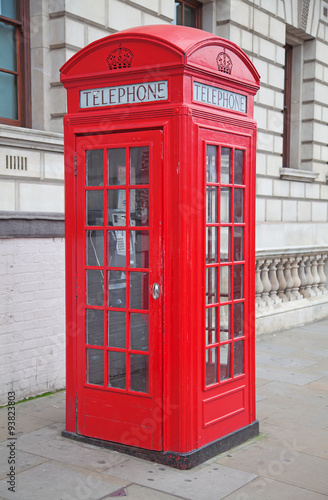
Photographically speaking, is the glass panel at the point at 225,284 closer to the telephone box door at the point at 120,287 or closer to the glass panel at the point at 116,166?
the telephone box door at the point at 120,287

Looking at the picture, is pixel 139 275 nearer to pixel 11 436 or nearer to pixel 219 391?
pixel 219 391

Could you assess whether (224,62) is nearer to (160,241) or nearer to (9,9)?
(160,241)

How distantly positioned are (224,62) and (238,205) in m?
1.00

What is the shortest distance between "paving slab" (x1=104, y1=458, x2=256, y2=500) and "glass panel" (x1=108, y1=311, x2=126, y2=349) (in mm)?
795

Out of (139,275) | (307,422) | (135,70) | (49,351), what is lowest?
(307,422)

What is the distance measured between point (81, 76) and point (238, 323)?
210 centimetres

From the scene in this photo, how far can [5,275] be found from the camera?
545cm

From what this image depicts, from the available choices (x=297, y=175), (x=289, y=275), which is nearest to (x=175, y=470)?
(x=289, y=275)

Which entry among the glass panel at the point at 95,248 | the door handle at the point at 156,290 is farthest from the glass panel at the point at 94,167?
the door handle at the point at 156,290

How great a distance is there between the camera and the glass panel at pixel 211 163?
4.19 meters

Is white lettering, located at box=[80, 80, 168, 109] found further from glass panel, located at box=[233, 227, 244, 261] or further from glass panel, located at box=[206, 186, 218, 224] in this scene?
glass panel, located at box=[233, 227, 244, 261]

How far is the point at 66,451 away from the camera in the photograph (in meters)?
4.39

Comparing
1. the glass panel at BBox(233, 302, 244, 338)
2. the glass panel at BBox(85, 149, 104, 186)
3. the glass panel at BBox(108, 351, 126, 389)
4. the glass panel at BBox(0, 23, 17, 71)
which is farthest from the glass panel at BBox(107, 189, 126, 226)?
the glass panel at BBox(0, 23, 17, 71)

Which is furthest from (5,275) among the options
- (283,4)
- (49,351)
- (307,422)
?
(283,4)
